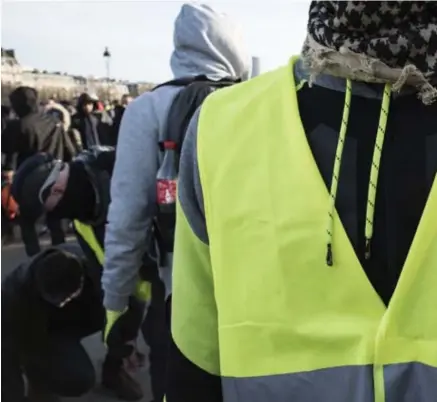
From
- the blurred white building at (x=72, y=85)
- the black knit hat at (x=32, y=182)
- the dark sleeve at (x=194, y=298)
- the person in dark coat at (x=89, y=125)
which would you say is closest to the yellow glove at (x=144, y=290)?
the black knit hat at (x=32, y=182)

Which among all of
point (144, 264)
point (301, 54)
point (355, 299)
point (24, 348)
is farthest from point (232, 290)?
point (24, 348)

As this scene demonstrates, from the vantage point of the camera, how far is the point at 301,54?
3.57 feet

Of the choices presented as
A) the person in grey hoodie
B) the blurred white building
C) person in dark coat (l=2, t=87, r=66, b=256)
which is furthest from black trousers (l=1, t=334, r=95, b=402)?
the blurred white building

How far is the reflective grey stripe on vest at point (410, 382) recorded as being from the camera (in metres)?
0.99

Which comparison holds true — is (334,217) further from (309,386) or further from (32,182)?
(32,182)

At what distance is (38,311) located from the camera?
3.24 metres

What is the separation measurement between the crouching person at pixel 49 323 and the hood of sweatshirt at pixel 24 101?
363 cm

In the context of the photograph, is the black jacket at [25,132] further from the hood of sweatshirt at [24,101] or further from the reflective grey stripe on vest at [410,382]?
the reflective grey stripe on vest at [410,382]

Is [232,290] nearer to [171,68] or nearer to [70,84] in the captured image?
[171,68]

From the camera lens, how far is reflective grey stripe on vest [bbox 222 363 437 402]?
39.2 inches

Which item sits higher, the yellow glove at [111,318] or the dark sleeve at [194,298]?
the dark sleeve at [194,298]

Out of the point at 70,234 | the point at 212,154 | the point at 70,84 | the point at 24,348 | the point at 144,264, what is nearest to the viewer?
the point at 212,154

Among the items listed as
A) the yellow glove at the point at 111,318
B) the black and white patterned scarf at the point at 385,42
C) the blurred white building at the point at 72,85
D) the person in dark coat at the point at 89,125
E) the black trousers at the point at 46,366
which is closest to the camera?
the black and white patterned scarf at the point at 385,42

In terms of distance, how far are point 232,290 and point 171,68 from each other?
1525mm
